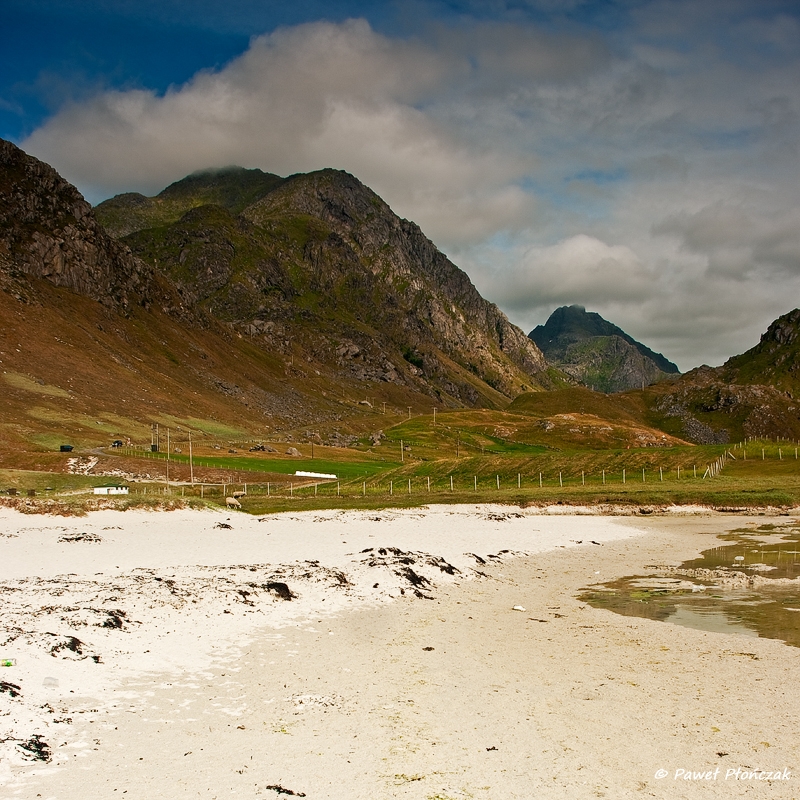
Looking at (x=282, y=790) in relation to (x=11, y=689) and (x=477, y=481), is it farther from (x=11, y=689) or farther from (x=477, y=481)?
(x=477, y=481)

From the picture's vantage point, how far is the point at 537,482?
294 feet

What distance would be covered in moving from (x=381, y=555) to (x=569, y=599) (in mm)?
10473

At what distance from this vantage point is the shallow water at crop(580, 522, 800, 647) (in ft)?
68.3

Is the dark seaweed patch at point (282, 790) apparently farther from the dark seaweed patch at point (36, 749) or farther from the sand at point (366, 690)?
the dark seaweed patch at point (36, 749)

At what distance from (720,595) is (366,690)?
17622 mm

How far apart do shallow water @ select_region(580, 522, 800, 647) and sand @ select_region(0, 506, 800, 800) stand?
132 centimetres

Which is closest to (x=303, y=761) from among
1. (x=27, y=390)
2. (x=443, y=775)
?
(x=443, y=775)

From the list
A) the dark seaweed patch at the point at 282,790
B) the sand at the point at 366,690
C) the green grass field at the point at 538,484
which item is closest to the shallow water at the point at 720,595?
the sand at the point at 366,690

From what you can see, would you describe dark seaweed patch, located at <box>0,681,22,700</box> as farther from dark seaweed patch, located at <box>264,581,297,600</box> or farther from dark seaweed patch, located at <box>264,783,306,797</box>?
dark seaweed patch, located at <box>264,581,297,600</box>

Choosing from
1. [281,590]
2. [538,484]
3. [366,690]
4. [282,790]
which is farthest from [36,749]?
[538,484]

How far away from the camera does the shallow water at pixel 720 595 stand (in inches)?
820

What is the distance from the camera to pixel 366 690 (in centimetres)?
1498

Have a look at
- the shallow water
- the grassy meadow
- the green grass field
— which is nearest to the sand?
the shallow water

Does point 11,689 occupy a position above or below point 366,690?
above
